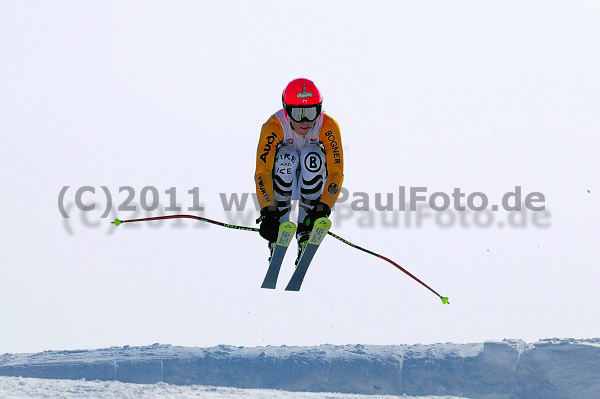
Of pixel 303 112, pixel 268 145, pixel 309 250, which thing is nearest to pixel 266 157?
pixel 268 145

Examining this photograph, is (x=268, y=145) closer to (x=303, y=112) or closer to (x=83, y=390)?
(x=303, y=112)

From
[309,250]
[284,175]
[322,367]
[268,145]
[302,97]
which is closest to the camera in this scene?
[302,97]

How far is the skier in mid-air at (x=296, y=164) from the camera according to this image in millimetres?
13500

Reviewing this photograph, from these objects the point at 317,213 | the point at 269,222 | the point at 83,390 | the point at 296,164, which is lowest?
the point at 83,390

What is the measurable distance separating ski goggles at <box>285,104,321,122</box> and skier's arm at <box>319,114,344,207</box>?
1.20ft

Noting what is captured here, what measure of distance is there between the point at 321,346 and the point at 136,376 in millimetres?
14182

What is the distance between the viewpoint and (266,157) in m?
13.5

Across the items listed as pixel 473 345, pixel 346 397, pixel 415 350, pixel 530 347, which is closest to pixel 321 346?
pixel 415 350

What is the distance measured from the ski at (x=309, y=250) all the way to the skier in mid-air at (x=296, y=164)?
29cm

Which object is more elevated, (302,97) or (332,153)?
(302,97)

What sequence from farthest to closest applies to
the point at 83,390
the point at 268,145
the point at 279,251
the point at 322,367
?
the point at 322,367 → the point at 83,390 → the point at 279,251 → the point at 268,145

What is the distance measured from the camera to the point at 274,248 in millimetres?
13852

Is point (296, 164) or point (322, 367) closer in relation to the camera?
point (296, 164)

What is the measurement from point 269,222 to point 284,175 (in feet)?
2.71
